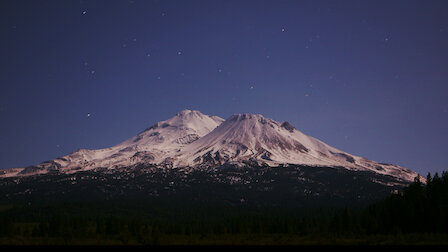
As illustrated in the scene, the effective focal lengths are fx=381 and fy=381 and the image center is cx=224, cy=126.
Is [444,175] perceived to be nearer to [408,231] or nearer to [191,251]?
[408,231]

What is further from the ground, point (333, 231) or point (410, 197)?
point (410, 197)

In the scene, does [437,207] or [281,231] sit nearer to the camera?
[437,207]

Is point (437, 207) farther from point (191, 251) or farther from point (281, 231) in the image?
point (191, 251)

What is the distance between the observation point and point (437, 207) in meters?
102

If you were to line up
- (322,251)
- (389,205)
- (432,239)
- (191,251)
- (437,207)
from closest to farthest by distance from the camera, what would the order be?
(322,251)
(191,251)
(432,239)
(437,207)
(389,205)

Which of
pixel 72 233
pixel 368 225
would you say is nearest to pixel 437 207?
pixel 368 225

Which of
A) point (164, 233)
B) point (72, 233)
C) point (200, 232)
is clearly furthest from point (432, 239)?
point (72, 233)

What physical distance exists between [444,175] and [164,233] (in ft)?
306

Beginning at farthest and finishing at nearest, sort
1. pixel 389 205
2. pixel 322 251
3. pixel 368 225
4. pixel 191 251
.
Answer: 1. pixel 389 205
2. pixel 368 225
3. pixel 191 251
4. pixel 322 251

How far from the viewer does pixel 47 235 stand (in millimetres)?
131375

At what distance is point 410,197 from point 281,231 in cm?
4173

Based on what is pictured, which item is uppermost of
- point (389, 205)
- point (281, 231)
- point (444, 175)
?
point (444, 175)

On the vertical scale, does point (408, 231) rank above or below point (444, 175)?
below

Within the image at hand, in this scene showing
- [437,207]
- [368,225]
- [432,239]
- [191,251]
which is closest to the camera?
[191,251]
